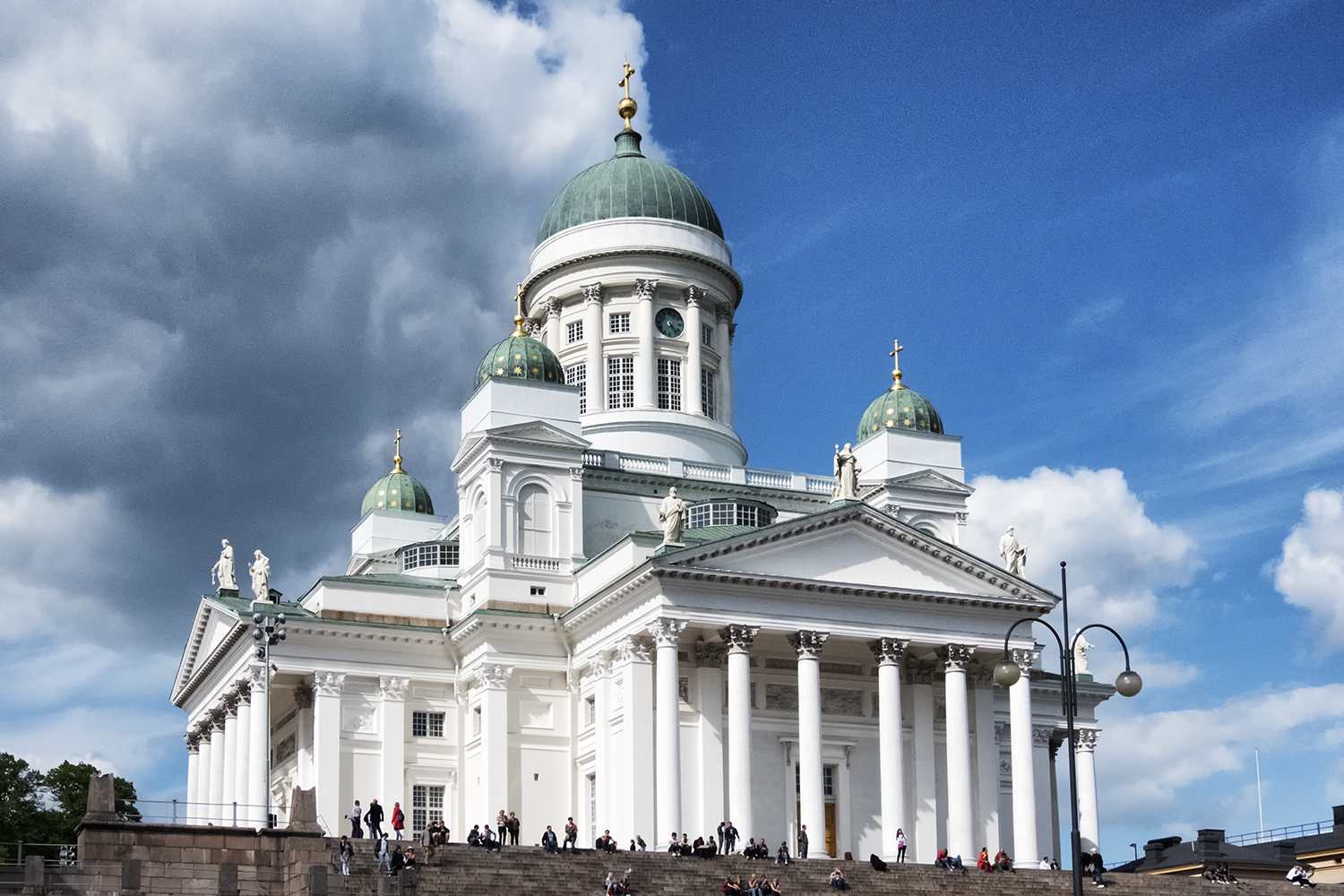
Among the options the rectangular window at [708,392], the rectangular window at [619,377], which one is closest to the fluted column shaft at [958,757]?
the rectangular window at [708,392]

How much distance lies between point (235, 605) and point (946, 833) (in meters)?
24.3

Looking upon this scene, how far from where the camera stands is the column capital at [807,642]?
51438 millimetres

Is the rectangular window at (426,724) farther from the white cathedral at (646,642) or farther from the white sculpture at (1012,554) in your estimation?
the white sculpture at (1012,554)

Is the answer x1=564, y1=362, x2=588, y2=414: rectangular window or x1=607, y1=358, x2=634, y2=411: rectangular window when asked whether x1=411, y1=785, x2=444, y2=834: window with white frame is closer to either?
x1=564, y1=362, x2=588, y2=414: rectangular window

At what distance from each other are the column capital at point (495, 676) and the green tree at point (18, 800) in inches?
1312

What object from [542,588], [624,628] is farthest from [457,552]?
[624,628]

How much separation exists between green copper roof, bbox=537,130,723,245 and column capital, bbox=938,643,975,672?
75.1 feet

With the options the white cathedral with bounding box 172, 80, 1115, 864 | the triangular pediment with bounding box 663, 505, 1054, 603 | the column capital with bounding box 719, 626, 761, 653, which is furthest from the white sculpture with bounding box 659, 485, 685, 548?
the column capital with bounding box 719, 626, 761, 653

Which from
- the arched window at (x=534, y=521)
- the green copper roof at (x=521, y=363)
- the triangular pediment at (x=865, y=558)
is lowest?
the triangular pediment at (x=865, y=558)

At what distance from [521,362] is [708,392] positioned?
1128 cm

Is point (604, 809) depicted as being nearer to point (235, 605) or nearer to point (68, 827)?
point (235, 605)

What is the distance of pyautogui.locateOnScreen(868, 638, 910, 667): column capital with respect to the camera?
52406 mm

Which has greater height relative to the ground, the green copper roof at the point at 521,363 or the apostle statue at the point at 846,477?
the green copper roof at the point at 521,363

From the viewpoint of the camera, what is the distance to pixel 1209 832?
67688mm
